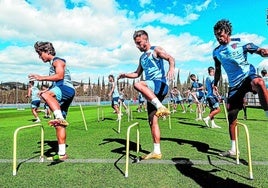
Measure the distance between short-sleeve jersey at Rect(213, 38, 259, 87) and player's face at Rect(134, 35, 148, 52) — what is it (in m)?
1.43

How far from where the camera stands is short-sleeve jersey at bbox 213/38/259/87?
16.8ft

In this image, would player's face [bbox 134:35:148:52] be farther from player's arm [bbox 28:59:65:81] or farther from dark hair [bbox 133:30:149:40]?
player's arm [bbox 28:59:65:81]

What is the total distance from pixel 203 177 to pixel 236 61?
2.26 meters

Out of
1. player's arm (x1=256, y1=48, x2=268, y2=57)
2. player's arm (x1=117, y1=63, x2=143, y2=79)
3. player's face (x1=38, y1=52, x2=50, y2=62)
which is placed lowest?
player's arm (x1=117, y1=63, x2=143, y2=79)

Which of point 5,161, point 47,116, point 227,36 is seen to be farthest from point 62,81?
point 47,116

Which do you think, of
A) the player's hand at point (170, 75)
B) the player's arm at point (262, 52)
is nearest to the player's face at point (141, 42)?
the player's hand at point (170, 75)

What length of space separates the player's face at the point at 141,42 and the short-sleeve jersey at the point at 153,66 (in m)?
0.11

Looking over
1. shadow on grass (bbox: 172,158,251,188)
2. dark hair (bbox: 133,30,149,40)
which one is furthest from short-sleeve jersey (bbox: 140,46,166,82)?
shadow on grass (bbox: 172,158,251,188)

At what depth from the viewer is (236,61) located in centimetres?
521

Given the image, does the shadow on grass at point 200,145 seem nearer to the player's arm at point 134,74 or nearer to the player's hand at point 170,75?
the player's hand at point 170,75

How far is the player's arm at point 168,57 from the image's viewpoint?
16.9ft

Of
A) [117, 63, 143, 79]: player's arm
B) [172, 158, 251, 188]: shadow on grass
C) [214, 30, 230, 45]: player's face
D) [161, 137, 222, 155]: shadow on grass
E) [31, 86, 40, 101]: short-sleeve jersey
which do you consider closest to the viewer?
[172, 158, 251, 188]: shadow on grass

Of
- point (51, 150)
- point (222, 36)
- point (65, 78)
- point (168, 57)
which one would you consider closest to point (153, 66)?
point (168, 57)

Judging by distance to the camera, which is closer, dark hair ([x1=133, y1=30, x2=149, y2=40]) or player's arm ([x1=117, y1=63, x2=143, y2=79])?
dark hair ([x1=133, y1=30, x2=149, y2=40])
